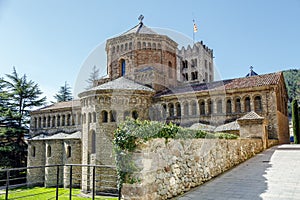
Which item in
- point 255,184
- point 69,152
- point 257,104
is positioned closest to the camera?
point 255,184

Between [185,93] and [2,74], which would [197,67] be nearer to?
[185,93]

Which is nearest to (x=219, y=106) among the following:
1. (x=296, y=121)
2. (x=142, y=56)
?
(x=142, y=56)

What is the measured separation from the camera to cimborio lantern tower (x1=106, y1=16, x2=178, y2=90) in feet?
78.6

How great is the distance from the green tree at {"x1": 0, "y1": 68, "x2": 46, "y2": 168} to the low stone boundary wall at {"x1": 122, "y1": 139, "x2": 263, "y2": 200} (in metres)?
29.7

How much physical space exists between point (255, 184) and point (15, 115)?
107ft

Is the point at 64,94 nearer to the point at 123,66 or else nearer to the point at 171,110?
the point at 123,66

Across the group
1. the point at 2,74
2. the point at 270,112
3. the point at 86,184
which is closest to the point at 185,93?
the point at 270,112

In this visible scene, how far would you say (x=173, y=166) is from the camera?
595cm

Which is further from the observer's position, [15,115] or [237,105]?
[15,115]

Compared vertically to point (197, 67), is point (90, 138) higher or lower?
lower

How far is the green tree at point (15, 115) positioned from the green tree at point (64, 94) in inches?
577

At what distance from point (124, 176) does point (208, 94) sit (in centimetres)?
1608

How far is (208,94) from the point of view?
20062 mm

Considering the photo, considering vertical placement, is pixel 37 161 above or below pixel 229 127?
below
